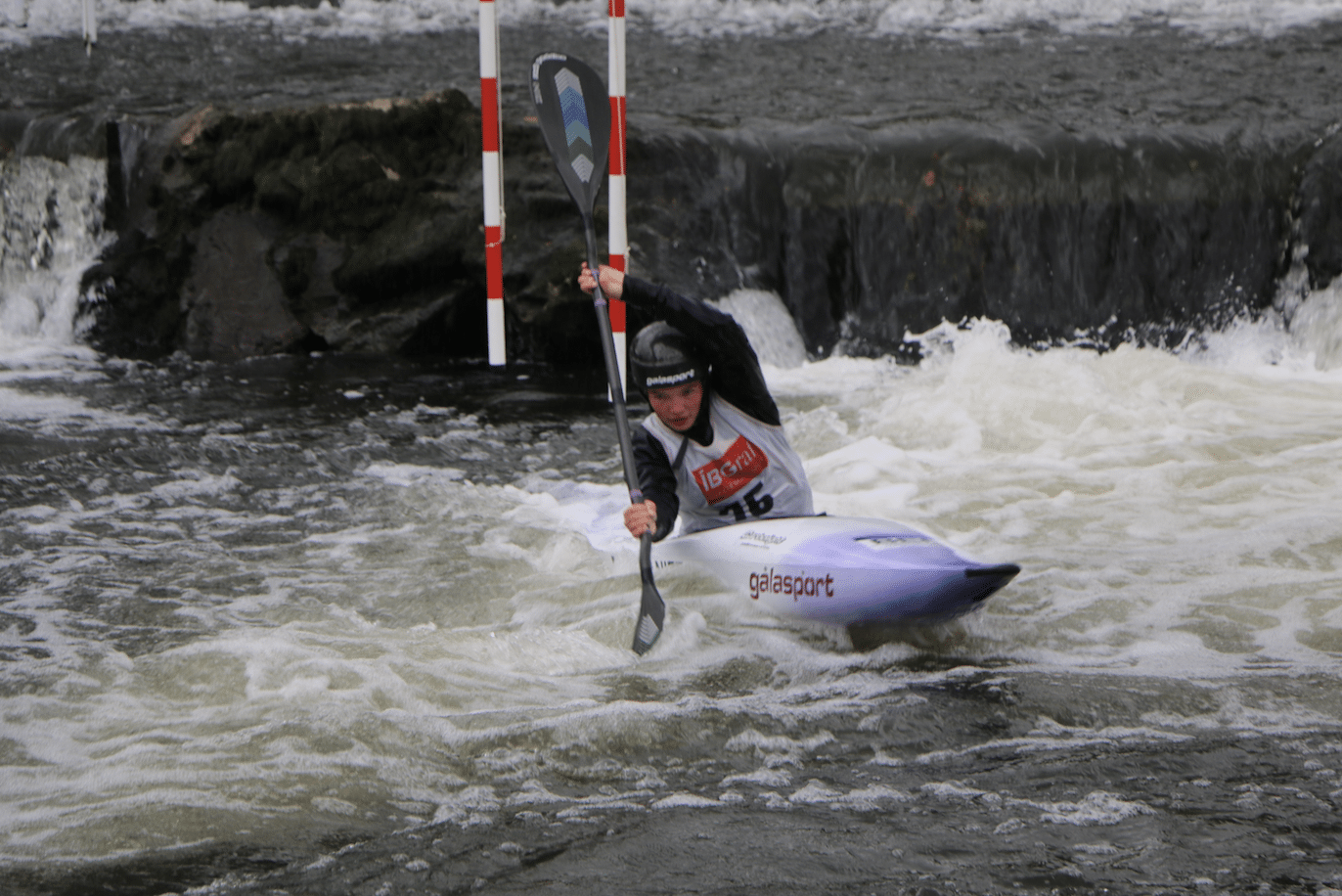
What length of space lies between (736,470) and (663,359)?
42cm

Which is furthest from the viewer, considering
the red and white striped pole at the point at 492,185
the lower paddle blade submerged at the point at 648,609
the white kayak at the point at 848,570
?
the red and white striped pole at the point at 492,185

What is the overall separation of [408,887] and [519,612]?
1588 millimetres

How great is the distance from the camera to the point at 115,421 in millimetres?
5777

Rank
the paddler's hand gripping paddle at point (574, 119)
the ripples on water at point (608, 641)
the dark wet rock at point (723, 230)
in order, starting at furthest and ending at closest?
the dark wet rock at point (723, 230) < the paddler's hand gripping paddle at point (574, 119) < the ripples on water at point (608, 641)

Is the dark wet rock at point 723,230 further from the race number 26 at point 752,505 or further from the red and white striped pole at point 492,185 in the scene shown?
the race number 26 at point 752,505

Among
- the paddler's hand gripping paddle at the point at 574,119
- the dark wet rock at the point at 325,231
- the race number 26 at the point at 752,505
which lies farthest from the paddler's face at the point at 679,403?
the dark wet rock at the point at 325,231

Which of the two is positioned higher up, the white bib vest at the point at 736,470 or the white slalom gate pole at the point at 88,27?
the white slalom gate pole at the point at 88,27

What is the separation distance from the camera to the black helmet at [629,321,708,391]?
11.2ft

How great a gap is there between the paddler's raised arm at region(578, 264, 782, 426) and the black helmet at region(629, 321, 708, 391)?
38 mm

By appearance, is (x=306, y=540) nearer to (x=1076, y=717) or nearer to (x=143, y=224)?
(x=1076, y=717)

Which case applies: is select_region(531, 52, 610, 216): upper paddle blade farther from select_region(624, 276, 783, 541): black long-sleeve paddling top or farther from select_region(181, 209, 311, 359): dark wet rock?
select_region(181, 209, 311, 359): dark wet rock

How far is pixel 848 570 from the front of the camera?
328cm

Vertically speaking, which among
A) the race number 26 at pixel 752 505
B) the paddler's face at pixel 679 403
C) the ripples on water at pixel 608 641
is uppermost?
the paddler's face at pixel 679 403

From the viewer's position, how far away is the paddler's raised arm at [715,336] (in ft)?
11.2
